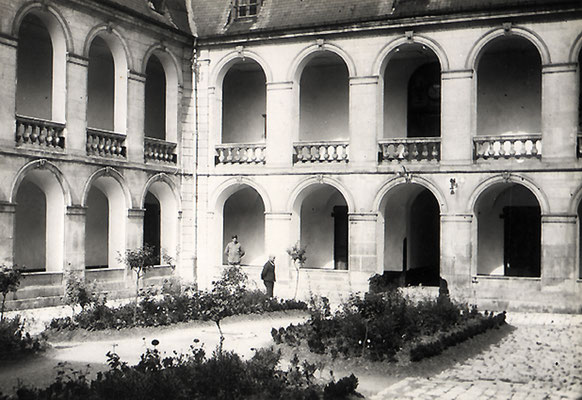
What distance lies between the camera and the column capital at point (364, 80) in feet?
71.0

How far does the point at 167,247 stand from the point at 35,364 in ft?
37.7

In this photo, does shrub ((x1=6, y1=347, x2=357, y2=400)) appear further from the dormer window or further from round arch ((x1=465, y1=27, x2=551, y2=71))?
the dormer window

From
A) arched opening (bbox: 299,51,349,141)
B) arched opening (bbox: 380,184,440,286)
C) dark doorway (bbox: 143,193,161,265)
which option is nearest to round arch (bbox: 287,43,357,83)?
arched opening (bbox: 299,51,349,141)

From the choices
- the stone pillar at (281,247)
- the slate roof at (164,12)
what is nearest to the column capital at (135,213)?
the stone pillar at (281,247)

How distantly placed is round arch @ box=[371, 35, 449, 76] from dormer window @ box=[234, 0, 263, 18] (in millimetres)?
4609

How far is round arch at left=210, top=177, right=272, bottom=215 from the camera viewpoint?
23.0 meters

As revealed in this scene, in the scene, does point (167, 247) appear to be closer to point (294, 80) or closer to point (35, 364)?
point (294, 80)

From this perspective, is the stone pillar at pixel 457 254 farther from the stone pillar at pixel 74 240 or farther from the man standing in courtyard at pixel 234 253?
the stone pillar at pixel 74 240

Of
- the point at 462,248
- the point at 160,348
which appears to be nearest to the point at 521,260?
the point at 462,248

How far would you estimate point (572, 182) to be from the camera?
1941 cm

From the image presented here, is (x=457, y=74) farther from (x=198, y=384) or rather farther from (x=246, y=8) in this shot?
(x=198, y=384)

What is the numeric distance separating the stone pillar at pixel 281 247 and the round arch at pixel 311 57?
435 centimetres

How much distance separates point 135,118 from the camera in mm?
21547

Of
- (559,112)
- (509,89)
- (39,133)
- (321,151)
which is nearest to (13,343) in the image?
(39,133)
